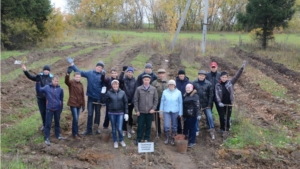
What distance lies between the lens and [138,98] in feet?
25.9

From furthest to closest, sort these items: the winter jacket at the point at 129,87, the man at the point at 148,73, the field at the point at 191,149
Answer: the winter jacket at the point at 129,87, the man at the point at 148,73, the field at the point at 191,149

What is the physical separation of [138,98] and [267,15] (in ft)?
81.6

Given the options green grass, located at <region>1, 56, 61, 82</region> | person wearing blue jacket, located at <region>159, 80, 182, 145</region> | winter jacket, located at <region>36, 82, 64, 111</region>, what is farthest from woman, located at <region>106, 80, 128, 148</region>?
green grass, located at <region>1, 56, 61, 82</region>

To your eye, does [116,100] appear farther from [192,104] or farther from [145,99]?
[192,104]

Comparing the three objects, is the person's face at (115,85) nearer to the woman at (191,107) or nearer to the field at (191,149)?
the field at (191,149)

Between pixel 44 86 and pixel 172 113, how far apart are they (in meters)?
3.23

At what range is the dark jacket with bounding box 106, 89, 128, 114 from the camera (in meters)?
7.75

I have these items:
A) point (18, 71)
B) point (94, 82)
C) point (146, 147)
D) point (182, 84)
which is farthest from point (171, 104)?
point (18, 71)

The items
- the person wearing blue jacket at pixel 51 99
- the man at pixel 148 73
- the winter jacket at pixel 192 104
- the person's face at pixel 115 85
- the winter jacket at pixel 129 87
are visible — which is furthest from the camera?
the winter jacket at pixel 129 87

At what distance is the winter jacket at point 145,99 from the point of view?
25.7 ft

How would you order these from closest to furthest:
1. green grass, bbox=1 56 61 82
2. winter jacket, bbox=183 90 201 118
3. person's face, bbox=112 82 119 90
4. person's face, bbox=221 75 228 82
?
person's face, bbox=112 82 119 90 → winter jacket, bbox=183 90 201 118 → person's face, bbox=221 75 228 82 → green grass, bbox=1 56 61 82

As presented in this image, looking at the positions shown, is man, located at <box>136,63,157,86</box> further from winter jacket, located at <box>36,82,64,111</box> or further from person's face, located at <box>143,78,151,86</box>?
winter jacket, located at <box>36,82,64,111</box>

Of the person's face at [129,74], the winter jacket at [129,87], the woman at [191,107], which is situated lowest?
the woman at [191,107]

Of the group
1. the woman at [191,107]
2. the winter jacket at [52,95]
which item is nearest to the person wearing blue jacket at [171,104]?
the woman at [191,107]
